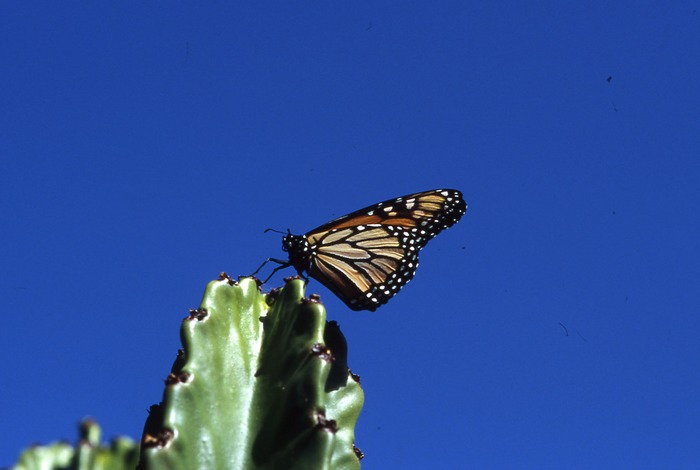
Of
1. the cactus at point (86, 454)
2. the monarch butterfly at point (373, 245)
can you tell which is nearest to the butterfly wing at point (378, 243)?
the monarch butterfly at point (373, 245)

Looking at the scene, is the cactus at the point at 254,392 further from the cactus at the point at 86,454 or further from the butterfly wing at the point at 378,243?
the butterfly wing at the point at 378,243

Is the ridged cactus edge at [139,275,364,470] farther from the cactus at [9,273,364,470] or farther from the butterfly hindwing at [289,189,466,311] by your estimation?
the butterfly hindwing at [289,189,466,311]

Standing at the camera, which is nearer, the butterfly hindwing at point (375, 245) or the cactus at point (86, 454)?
the cactus at point (86, 454)

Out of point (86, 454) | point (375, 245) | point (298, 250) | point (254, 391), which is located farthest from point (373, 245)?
point (86, 454)

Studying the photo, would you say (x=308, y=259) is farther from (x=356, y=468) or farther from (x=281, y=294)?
(x=356, y=468)

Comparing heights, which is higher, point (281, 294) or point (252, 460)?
point (281, 294)

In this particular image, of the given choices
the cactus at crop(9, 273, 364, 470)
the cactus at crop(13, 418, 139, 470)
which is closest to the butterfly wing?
the cactus at crop(9, 273, 364, 470)

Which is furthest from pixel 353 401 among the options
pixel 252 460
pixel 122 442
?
pixel 122 442
